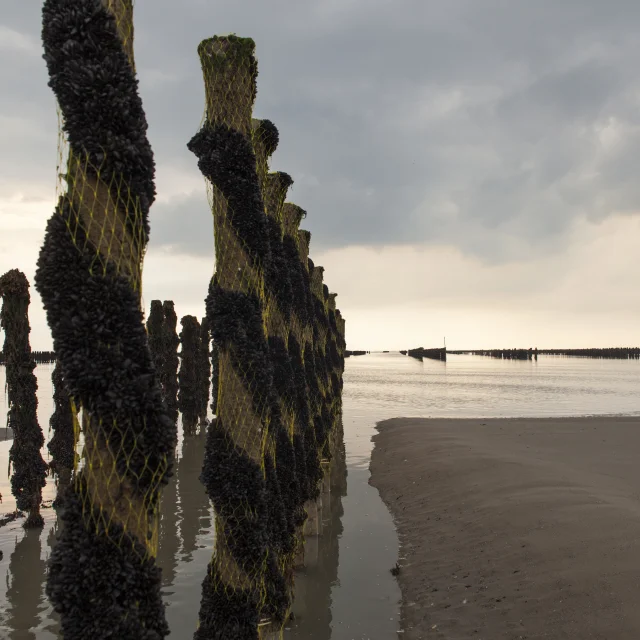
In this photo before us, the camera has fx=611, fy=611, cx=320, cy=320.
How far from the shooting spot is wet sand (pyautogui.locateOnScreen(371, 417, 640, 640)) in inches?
287

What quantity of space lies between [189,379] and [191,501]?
1304 centimetres

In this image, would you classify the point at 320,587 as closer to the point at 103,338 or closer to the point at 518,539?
the point at 518,539

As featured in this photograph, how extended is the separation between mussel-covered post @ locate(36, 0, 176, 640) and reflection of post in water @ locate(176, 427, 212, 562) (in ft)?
24.8

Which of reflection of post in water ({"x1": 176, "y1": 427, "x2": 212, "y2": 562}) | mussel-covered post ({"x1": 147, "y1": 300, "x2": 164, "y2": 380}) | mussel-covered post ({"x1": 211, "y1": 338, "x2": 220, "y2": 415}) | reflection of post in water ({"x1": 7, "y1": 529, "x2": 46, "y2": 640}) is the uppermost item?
mussel-covered post ({"x1": 147, "y1": 300, "x2": 164, "y2": 380})

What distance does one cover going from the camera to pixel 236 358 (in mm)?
5941

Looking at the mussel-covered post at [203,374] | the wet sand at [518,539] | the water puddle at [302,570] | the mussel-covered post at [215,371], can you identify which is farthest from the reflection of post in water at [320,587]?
the mussel-covered post at [203,374]

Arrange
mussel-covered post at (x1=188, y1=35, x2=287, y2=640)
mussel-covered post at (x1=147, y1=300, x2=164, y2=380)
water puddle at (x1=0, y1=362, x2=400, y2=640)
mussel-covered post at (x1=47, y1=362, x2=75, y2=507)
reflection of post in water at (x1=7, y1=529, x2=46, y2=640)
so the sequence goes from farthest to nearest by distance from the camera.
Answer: mussel-covered post at (x1=147, y1=300, x2=164, y2=380) < mussel-covered post at (x1=47, y1=362, x2=75, y2=507) < water puddle at (x1=0, y1=362, x2=400, y2=640) < reflection of post in water at (x1=7, y1=529, x2=46, y2=640) < mussel-covered post at (x1=188, y1=35, x2=287, y2=640)

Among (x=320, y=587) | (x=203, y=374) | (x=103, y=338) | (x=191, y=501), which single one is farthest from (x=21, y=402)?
(x=203, y=374)

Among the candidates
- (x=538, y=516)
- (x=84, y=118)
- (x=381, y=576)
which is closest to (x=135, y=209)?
(x=84, y=118)

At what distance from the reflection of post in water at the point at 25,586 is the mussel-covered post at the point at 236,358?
375 cm

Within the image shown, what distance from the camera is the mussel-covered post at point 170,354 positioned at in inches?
1041

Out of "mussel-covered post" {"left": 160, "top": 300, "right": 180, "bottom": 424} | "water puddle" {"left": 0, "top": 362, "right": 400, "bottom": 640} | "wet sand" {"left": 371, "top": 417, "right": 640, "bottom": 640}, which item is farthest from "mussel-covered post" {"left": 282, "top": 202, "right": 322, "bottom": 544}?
"mussel-covered post" {"left": 160, "top": 300, "right": 180, "bottom": 424}

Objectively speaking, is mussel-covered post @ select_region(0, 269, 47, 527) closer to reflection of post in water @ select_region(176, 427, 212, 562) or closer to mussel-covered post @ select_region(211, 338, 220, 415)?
reflection of post in water @ select_region(176, 427, 212, 562)

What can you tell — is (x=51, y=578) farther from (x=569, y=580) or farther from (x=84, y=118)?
(x=569, y=580)
